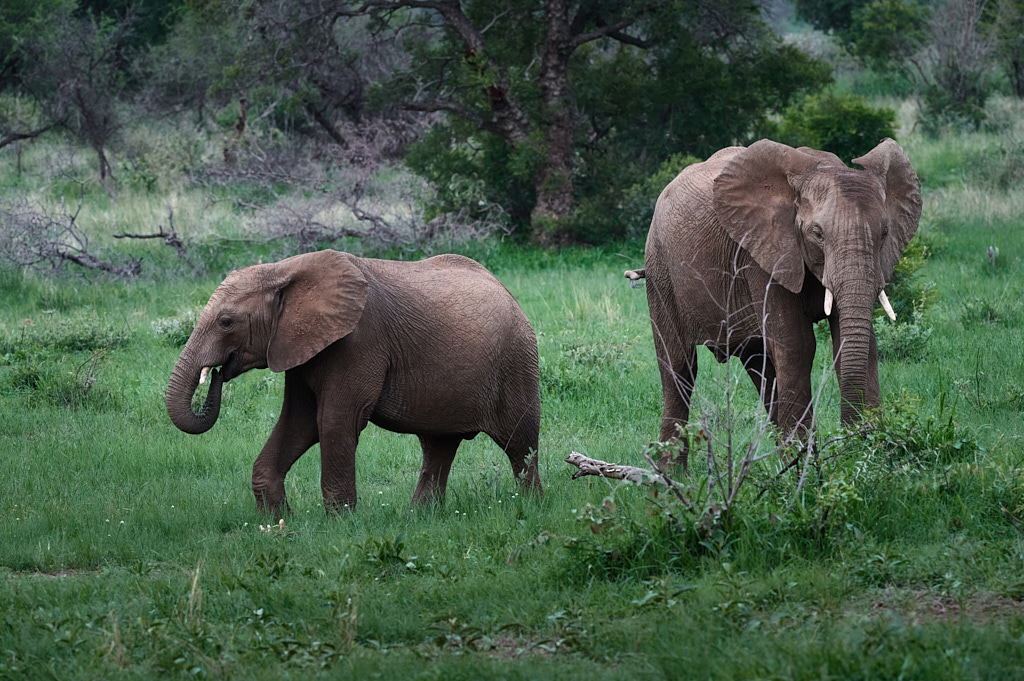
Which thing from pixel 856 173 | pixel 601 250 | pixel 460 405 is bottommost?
pixel 601 250

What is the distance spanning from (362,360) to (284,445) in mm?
762

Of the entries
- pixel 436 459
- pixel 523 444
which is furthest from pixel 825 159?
pixel 436 459

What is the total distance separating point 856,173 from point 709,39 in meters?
13.1

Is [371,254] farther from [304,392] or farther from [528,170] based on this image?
[304,392]

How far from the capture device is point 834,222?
6.60 m

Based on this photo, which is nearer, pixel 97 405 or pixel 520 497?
pixel 520 497

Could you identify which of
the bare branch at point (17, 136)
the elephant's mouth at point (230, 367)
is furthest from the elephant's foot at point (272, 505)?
the bare branch at point (17, 136)

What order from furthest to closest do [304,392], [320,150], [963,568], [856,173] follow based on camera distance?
[320,150] → [304,392] → [856,173] → [963,568]

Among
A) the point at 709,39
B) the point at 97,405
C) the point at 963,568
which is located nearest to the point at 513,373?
the point at 963,568

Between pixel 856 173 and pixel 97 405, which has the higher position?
pixel 856 173

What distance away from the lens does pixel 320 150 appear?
81.0ft

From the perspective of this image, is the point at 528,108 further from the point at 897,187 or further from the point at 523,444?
the point at 897,187

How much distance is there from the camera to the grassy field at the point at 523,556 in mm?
4496

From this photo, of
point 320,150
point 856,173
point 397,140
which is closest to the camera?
point 856,173
